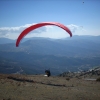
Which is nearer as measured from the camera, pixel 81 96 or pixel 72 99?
pixel 72 99

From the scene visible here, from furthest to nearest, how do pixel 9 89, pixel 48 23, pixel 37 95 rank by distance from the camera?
pixel 48 23, pixel 9 89, pixel 37 95

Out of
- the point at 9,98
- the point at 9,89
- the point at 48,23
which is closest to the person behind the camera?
the point at 9,98

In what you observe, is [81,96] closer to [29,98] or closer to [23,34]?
[29,98]

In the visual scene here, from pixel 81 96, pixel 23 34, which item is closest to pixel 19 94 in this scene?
pixel 81 96

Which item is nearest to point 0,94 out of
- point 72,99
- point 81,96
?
point 72,99

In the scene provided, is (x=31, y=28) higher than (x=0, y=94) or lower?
higher

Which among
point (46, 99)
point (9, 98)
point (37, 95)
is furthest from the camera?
point (37, 95)

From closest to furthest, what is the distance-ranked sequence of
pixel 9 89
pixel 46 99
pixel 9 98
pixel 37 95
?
pixel 9 98, pixel 46 99, pixel 37 95, pixel 9 89

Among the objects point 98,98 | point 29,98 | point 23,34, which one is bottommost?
point 98,98

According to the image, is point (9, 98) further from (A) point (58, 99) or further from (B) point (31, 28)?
(B) point (31, 28)
